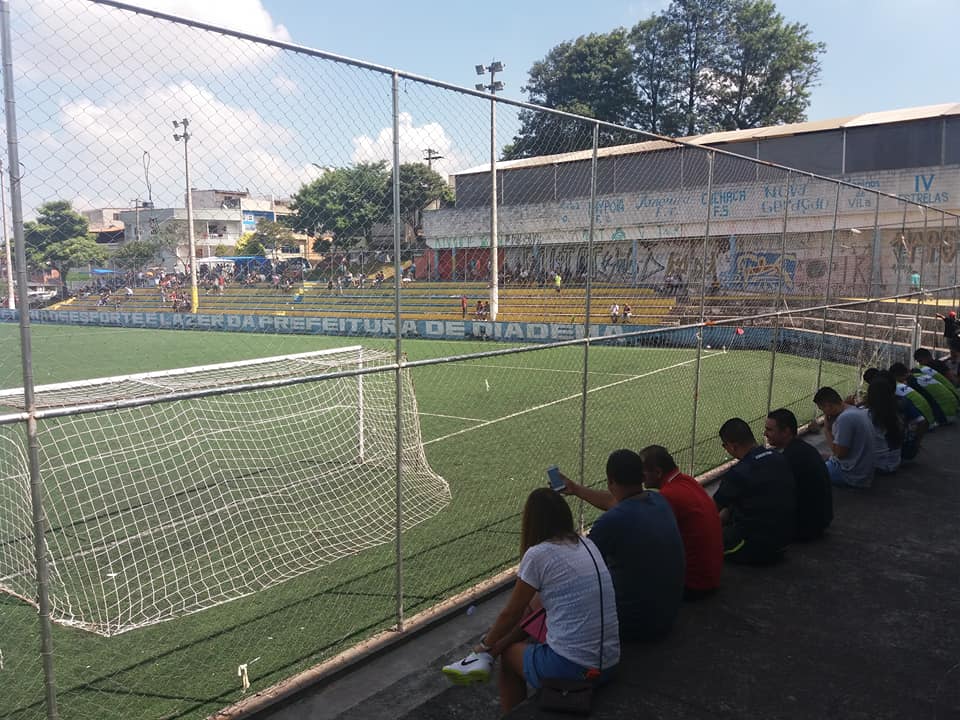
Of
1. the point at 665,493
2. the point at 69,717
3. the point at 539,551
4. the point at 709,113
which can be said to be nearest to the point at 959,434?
the point at 665,493

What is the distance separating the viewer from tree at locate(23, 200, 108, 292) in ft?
9.52

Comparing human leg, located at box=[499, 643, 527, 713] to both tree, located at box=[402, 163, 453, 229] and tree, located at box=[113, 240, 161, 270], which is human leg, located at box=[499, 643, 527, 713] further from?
tree, located at box=[113, 240, 161, 270]

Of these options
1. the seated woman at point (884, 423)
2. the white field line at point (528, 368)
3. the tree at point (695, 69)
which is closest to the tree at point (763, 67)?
the tree at point (695, 69)

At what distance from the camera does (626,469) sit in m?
3.85

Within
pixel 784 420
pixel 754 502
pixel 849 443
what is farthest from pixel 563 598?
pixel 849 443

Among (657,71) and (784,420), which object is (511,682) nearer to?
(784,420)

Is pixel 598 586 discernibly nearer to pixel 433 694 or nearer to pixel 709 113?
pixel 433 694

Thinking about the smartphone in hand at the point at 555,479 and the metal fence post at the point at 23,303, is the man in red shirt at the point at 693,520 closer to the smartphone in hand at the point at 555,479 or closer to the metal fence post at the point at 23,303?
the smartphone in hand at the point at 555,479

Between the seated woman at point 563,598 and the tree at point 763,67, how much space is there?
181 feet

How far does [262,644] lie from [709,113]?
56.8 meters

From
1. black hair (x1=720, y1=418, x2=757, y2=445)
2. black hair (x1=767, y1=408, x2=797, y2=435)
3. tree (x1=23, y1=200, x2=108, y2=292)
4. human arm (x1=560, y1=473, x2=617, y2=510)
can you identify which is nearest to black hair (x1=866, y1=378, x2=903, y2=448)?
black hair (x1=767, y1=408, x2=797, y2=435)

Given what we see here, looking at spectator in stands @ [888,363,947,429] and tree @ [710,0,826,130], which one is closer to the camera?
spectator in stands @ [888,363,947,429]

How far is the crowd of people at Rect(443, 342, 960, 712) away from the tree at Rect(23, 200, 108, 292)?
7.75 feet

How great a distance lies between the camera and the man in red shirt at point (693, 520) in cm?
439
